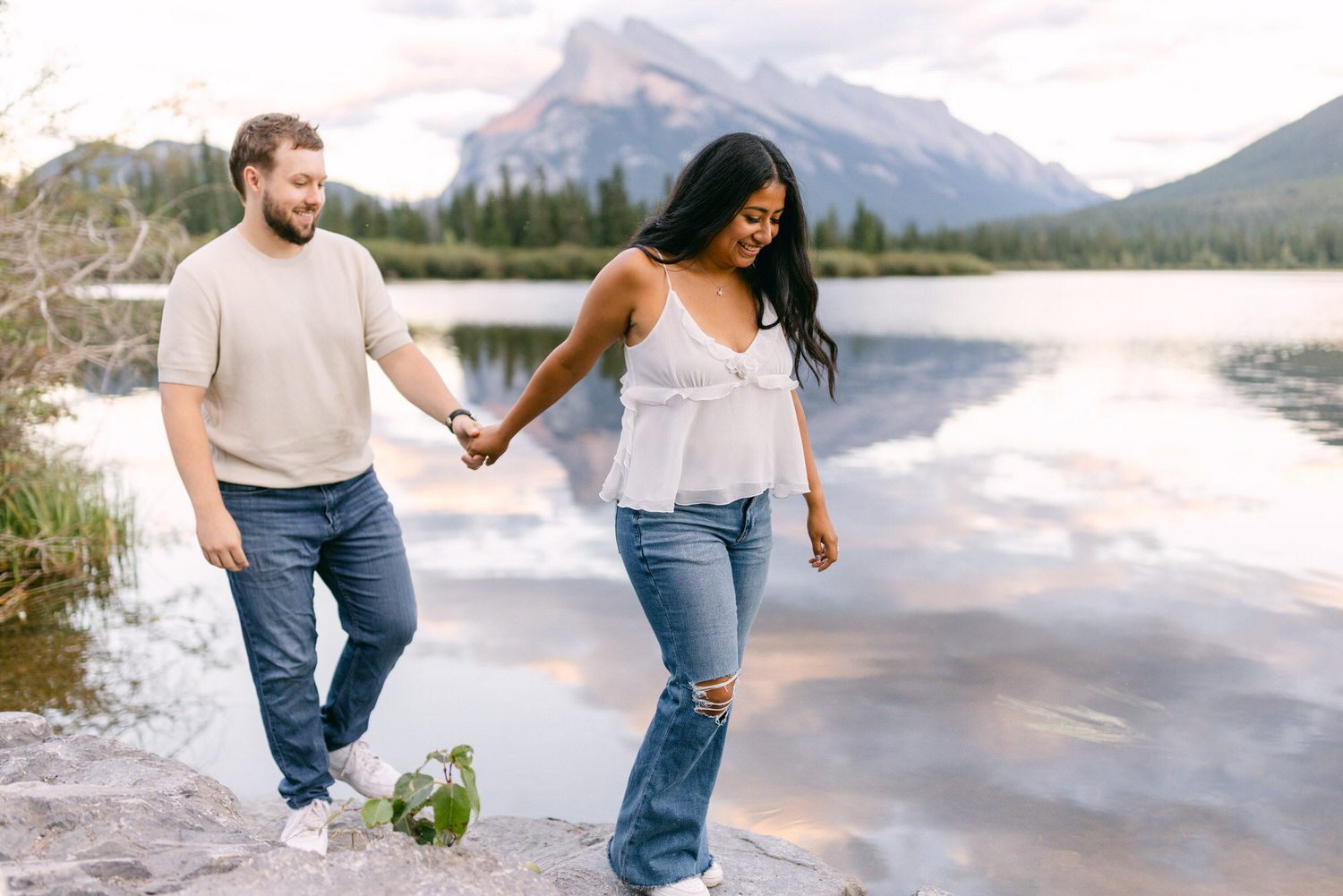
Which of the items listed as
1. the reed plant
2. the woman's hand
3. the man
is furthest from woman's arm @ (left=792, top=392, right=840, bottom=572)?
the reed plant

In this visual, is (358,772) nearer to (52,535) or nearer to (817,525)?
(817,525)

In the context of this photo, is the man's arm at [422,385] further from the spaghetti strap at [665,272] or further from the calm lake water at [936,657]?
the calm lake water at [936,657]

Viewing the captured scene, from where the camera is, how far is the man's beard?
8.07 ft

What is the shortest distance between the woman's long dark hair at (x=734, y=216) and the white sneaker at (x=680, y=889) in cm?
120

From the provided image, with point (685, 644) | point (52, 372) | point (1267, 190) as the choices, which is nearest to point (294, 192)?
point (685, 644)

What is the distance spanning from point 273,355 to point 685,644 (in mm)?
1224

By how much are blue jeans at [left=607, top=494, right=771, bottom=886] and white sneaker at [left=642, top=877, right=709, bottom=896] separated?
1cm

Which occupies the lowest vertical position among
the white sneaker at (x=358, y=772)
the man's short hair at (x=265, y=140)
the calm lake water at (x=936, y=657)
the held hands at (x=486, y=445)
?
the calm lake water at (x=936, y=657)

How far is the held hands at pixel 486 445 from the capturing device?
2805 mm

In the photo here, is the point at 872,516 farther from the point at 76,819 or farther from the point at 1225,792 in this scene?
the point at 76,819

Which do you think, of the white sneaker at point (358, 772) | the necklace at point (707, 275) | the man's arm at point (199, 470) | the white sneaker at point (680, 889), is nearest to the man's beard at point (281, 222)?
the man's arm at point (199, 470)

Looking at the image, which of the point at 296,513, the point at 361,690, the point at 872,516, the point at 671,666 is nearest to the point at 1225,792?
the point at 671,666

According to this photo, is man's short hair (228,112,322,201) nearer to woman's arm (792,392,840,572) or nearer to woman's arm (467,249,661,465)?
woman's arm (467,249,661,465)

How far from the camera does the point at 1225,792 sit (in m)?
3.40
